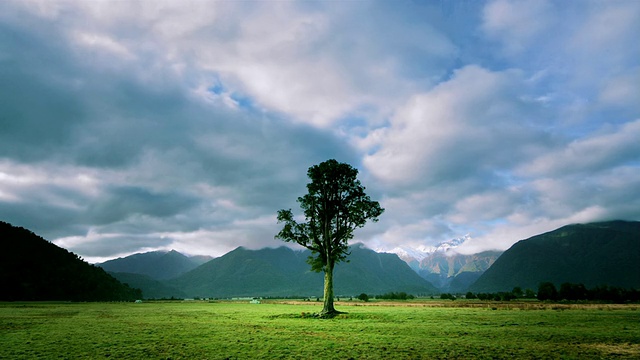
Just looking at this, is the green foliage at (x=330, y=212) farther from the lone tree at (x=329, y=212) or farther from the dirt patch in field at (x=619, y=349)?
the dirt patch in field at (x=619, y=349)

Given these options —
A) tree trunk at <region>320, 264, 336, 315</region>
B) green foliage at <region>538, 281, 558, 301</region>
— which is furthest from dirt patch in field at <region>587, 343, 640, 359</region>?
green foliage at <region>538, 281, 558, 301</region>

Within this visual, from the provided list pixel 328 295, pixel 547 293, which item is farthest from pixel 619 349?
pixel 547 293

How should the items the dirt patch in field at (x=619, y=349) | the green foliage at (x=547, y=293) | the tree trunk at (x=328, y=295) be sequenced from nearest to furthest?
the dirt patch in field at (x=619, y=349) < the tree trunk at (x=328, y=295) < the green foliage at (x=547, y=293)

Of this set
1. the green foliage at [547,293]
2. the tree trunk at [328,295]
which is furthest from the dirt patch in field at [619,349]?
the green foliage at [547,293]

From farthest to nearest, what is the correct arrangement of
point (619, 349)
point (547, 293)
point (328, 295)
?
point (547, 293), point (328, 295), point (619, 349)

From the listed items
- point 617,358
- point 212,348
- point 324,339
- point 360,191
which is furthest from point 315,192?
point 617,358

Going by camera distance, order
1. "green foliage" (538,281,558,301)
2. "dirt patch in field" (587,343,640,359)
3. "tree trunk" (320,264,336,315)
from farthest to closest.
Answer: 1. "green foliage" (538,281,558,301)
2. "tree trunk" (320,264,336,315)
3. "dirt patch in field" (587,343,640,359)

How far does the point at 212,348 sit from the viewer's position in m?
21.3

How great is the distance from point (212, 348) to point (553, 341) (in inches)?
876

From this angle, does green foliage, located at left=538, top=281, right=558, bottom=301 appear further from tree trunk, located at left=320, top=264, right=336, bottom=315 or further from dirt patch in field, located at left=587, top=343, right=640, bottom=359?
dirt patch in field, located at left=587, top=343, right=640, bottom=359

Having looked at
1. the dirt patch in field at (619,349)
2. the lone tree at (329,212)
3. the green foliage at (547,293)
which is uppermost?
the lone tree at (329,212)

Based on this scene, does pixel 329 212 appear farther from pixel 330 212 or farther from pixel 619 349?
pixel 619 349

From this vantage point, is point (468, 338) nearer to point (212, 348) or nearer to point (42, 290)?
point (212, 348)

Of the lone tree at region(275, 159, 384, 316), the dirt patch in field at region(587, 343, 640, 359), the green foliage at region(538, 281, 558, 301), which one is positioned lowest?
the green foliage at region(538, 281, 558, 301)
